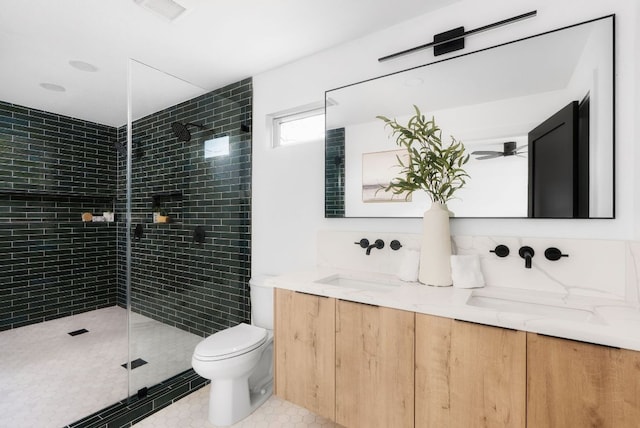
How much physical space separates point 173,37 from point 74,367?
2.59m

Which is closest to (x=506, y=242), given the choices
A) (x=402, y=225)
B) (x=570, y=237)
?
(x=570, y=237)

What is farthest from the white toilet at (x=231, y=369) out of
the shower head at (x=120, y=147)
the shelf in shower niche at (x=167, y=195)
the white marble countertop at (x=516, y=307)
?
the shower head at (x=120, y=147)

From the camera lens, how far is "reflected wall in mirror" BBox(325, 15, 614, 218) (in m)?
1.34

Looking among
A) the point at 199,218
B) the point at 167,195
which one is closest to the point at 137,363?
the point at 199,218

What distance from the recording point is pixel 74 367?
2.40 m

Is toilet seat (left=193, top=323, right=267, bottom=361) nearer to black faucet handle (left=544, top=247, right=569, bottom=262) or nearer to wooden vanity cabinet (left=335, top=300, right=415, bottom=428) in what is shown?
wooden vanity cabinet (left=335, top=300, right=415, bottom=428)

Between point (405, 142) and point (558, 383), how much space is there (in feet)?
4.19

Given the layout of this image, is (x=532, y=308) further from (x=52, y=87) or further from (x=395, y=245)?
(x=52, y=87)

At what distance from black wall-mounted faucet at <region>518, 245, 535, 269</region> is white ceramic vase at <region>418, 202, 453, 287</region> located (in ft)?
1.07

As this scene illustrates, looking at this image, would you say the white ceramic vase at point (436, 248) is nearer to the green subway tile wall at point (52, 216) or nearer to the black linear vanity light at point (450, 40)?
the black linear vanity light at point (450, 40)

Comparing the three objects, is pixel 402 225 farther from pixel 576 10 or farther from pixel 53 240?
pixel 53 240

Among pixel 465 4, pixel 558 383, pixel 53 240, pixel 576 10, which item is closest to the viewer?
pixel 558 383

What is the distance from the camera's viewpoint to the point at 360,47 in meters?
2.02

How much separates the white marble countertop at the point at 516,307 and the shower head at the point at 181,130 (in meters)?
1.71
